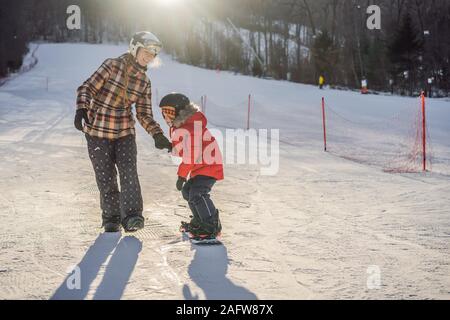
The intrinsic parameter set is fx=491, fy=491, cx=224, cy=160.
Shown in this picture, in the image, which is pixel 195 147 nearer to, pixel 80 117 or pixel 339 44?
pixel 80 117

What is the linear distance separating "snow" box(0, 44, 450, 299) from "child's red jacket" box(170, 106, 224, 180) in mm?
628

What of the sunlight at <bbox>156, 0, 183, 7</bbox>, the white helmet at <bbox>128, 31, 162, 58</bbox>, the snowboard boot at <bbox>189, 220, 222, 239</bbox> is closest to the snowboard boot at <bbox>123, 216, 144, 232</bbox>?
the snowboard boot at <bbox>189, 220, 222, 239</bbox>

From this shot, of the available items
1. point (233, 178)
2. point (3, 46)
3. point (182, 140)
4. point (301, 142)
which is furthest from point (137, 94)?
point (3, 46)

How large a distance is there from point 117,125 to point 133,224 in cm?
89

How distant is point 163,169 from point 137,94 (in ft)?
12.2

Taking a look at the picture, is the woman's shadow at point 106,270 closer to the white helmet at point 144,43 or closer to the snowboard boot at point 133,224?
the snowboard boot at point 133,224

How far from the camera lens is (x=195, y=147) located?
3.97m

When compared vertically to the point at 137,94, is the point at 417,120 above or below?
below

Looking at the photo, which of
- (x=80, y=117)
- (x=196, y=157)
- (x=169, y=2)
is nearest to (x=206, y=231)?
(x=196, y=157)

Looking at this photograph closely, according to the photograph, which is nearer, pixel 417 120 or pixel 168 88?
pixel 417 120

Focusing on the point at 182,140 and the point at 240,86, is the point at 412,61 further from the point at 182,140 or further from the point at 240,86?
the point at 182,140

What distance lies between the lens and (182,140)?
3980 mm

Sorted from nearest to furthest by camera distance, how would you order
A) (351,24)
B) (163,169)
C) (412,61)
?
(163,169) < (412,61) < (351,24)

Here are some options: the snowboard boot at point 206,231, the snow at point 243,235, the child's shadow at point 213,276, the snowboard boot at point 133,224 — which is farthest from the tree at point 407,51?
the child's shadow at point 213,276
